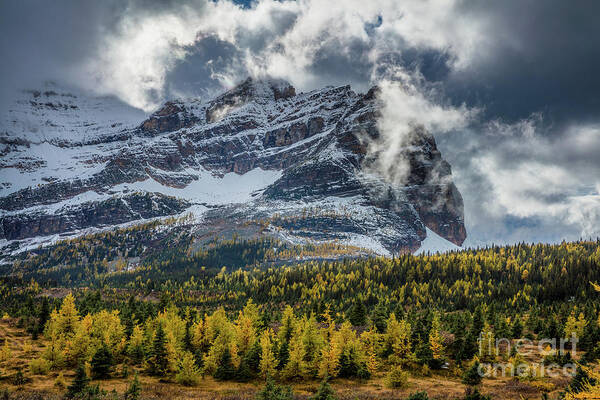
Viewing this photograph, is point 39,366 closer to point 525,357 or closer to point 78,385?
point 78,385

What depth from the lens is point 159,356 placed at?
5731 centimetres

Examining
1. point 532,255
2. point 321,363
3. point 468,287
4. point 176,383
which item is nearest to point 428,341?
point 321,363

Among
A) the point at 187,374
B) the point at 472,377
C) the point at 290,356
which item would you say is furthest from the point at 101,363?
the point at 472,377

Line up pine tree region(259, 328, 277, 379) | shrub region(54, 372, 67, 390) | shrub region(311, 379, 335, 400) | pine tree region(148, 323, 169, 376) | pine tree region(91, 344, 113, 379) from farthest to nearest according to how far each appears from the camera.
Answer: pine tree region(148, 323, 169, 376), pine tree region(259, 328, 277, 379), pine tree region(91, 344, 113, 379), shrub region(54, 372, 67, 390), shrub region(311, 379, 335, 400)

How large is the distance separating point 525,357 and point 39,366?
73446 mm

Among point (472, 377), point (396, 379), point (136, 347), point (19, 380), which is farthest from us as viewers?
point (136, 347)

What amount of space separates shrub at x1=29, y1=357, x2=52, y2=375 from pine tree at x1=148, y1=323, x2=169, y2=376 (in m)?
13.5

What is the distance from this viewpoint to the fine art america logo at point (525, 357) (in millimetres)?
53562

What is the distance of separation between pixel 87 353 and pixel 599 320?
94.7 meters

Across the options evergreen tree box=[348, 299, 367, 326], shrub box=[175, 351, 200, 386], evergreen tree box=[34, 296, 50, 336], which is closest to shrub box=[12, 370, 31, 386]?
shrub box=[175, 351, 200, 386]

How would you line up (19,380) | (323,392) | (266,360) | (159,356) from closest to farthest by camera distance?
(323,392) → (19,380) → (266,360) → (159,356)

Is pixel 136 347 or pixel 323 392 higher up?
pixel 323 392

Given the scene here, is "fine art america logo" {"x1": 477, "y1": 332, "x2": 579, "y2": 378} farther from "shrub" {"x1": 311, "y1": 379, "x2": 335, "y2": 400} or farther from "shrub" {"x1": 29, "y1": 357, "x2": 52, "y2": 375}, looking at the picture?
"shrub" {"x1": 29, "y1": 357, "x2": 52, "y2": 375}

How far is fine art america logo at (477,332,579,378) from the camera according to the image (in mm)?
53562
